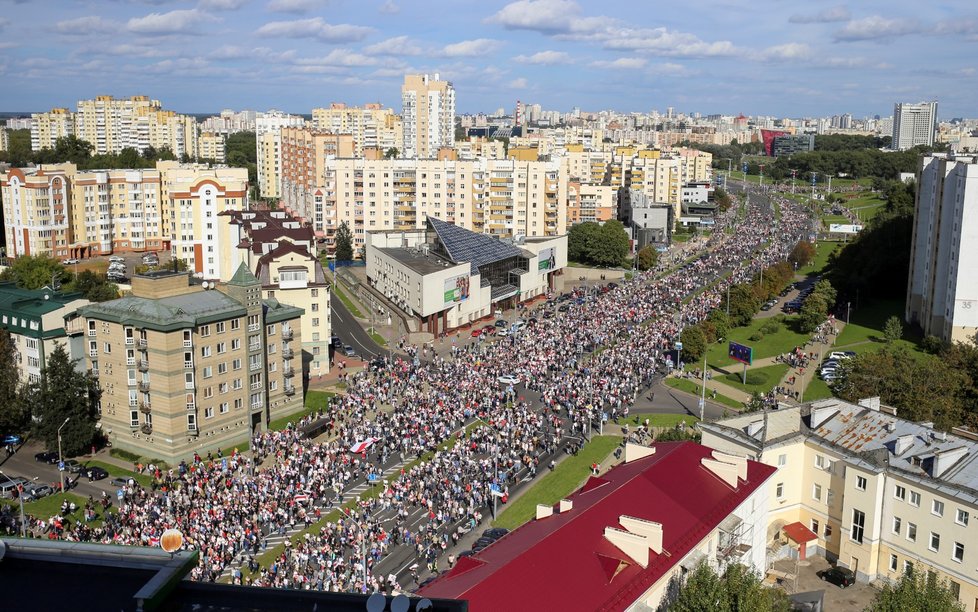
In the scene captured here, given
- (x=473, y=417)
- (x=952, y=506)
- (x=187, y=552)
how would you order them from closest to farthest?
(x=187, y=552) → (x=952, y=506) → (x=473, y=417)

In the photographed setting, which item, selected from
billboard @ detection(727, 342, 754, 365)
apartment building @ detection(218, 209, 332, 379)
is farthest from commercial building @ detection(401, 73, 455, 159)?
billboard @ detection(727, 342, 754, 365)

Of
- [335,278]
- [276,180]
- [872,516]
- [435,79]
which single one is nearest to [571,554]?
[872,516]

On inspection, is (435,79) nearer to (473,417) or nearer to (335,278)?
(335,278)

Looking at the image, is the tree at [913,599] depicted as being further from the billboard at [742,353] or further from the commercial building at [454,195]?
the commercial building at [454,195]

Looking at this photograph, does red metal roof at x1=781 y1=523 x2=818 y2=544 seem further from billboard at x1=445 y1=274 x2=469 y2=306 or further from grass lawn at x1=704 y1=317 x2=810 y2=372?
billboard at x1=445 y1=274 x2=469 y2=306

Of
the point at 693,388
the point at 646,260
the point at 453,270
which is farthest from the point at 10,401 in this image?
the point at 646,260
